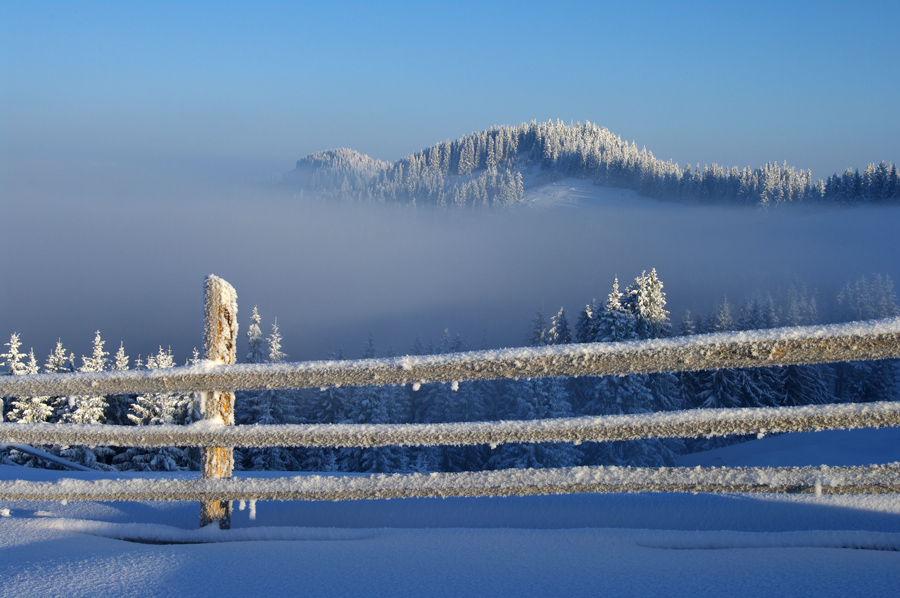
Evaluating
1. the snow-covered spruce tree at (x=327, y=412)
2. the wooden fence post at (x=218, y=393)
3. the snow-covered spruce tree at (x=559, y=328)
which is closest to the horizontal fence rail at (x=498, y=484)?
the wooden fence post at (x=218, y=393)

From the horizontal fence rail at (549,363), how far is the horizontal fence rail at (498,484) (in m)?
0.67

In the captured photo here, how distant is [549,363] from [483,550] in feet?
3.93

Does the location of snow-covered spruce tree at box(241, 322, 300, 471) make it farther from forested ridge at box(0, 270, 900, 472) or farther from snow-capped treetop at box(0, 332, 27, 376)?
snow-capped treetop at box(0, 332, 27, 376)

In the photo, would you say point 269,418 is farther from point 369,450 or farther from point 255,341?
point 369,450

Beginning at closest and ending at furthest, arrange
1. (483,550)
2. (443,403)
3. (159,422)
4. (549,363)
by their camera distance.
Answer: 1. (549,363)
2. (483,550)
3. (159,422)
4. (443,403)

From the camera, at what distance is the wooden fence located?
2670 millimetres

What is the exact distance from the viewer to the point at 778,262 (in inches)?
6078

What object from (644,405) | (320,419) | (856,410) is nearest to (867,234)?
(644,405)

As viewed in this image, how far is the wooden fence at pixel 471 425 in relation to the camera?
2.67 m

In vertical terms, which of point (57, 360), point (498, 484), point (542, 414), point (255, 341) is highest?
point (498, 484)

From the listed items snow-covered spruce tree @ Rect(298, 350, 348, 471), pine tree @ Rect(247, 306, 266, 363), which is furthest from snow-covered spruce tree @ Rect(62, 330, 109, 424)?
snow-covered spruce tree @ Rect(298, 350, 348, 471)

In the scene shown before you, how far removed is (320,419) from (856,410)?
33439 millimetres

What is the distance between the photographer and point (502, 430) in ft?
10.3

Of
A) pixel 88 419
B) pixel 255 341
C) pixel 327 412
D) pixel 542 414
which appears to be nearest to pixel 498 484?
pixel 88 419
